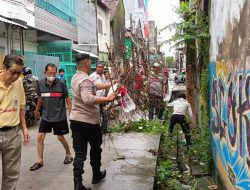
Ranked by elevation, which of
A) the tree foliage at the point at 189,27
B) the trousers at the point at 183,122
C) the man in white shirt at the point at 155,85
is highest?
the tree foliage at the point at 189,27

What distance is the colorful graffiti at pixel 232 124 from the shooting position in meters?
3.43

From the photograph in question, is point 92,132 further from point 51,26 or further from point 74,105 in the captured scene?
point 51,26

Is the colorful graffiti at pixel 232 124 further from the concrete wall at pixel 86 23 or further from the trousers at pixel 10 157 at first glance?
the concrete wall at pixel 86 23

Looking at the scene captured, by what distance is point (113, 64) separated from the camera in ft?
18.8

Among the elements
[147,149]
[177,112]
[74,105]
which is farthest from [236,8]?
[177,112]

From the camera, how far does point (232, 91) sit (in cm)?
409

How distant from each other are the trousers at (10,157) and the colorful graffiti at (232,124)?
245 cm

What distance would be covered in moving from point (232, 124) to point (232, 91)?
1.27 ft

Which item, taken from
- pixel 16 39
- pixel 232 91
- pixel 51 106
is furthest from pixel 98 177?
pixel 16 39

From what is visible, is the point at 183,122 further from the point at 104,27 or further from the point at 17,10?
the point at 104,27

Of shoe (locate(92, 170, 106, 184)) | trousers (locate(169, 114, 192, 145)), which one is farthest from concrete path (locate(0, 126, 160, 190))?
trousers (locate(169, 114, 192, 145))

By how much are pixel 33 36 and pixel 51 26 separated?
1064 mm

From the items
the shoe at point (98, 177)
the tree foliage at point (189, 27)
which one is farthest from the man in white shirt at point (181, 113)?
the shoe at point (98, 177)

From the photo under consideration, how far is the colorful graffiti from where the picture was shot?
343 centimetres
